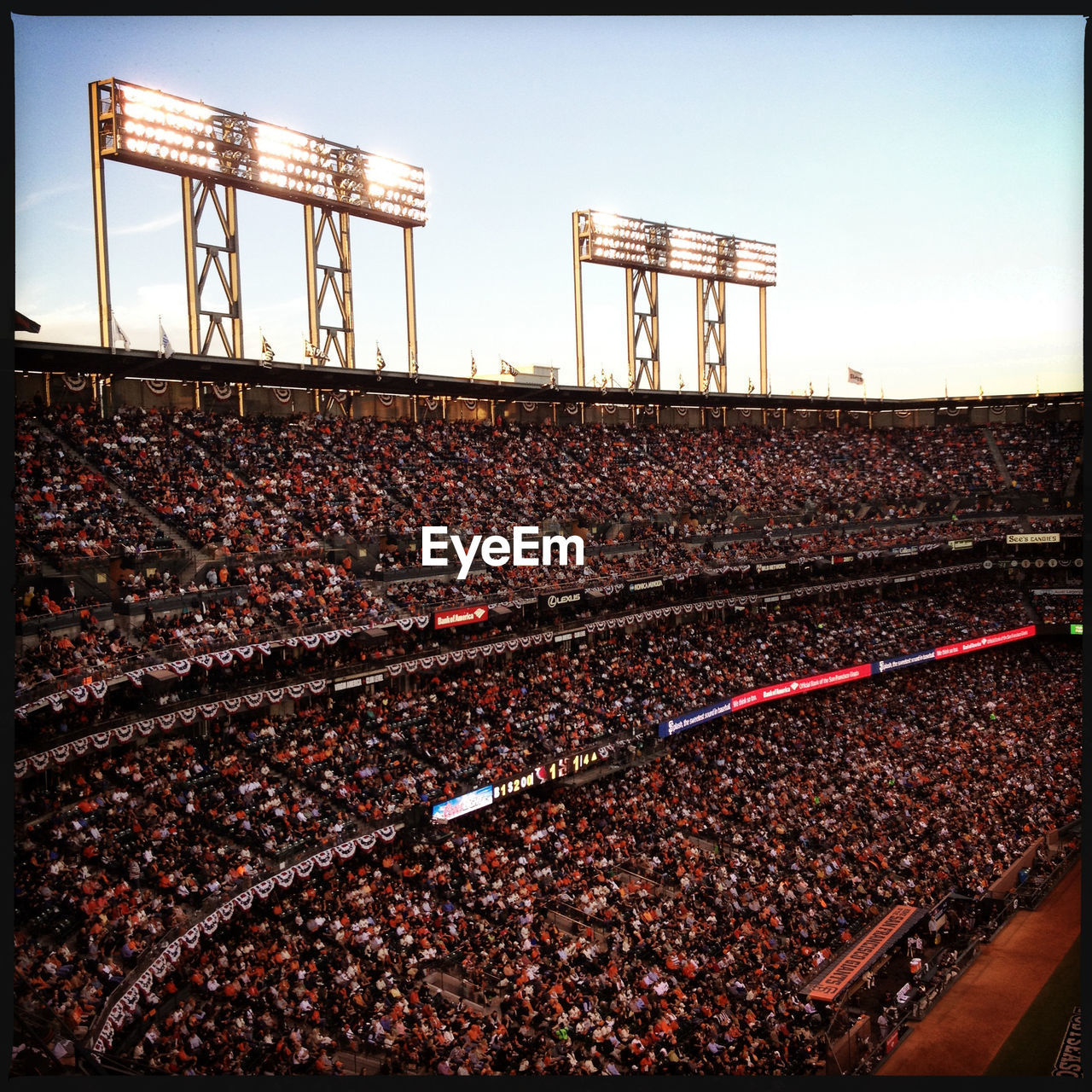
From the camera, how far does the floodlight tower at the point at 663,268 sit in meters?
41.3

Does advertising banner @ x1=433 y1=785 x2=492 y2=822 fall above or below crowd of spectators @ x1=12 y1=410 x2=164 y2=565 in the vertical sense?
below

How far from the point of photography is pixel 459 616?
27.1 metres

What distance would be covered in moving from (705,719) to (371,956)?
45.3ft

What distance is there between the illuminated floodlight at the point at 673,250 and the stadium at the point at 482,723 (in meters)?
0.25

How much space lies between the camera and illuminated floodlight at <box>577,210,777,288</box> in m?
41.4

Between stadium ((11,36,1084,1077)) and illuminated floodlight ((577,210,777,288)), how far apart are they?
247 mm

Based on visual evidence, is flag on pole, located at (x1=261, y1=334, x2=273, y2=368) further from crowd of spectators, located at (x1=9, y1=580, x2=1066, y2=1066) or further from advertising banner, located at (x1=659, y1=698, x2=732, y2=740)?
advertising banner, located at (x1=659, y1=698, x2=732, y2=740)

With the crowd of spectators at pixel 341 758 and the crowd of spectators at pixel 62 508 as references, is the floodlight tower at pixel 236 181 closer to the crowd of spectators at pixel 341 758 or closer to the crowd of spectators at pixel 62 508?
the crowd of spectators at pixel 62 508

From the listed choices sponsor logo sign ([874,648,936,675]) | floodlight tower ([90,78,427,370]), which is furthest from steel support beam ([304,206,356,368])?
sponsor logo sign ([874,648,936,675])

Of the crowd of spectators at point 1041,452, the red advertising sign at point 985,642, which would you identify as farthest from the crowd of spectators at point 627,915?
the crowd of spectators at point 1041,452

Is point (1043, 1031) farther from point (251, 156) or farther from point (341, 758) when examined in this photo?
point (251, 156)

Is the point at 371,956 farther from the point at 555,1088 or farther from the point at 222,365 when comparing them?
the point at 222,365

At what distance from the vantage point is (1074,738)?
3469 centimetres

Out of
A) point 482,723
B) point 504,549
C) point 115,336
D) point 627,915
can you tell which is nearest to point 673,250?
point 504,549
